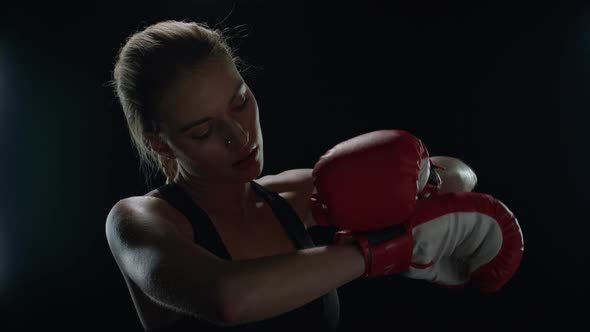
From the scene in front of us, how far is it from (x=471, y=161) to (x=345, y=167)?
1.38 metres

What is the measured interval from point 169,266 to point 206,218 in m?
0.39

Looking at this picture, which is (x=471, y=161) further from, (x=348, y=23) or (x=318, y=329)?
(x=318, y=329)

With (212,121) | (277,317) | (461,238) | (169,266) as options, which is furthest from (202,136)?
(461,238)

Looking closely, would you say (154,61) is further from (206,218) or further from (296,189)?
(296,189)

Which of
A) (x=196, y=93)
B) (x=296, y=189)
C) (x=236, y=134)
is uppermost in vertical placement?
(x=196, y=93)

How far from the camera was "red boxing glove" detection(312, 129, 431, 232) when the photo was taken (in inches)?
38.5

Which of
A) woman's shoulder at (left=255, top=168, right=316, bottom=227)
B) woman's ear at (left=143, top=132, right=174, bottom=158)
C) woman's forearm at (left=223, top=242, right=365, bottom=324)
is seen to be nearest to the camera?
woman's forearm at (left=223, top=242, right=365, bottom=324)

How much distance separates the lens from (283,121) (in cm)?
220

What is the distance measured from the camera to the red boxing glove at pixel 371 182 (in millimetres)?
978

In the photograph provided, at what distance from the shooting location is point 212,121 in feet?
3.61

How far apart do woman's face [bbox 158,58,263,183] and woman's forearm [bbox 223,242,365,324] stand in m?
0.38

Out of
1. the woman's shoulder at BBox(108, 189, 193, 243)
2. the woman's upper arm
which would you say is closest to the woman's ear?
the woman's shoulder at BBox(108, 189, 193, 243)

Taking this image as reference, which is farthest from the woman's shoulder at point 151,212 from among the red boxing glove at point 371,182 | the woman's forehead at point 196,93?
the red boxing glove at point 371,182

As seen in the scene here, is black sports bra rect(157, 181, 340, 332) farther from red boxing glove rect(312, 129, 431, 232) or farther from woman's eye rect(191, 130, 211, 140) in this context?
red boxing glove rect(312, 129, 431, 232)
